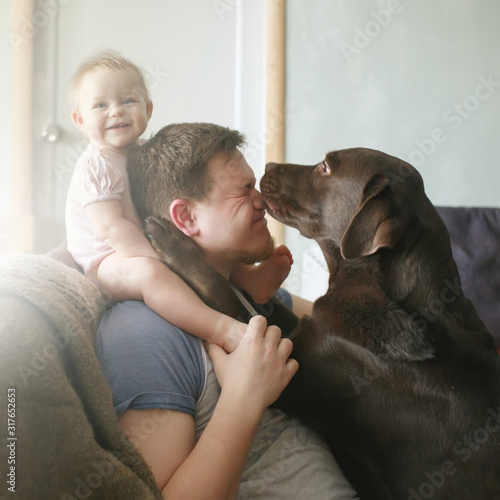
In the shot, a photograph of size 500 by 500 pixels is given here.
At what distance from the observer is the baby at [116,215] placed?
1.19m

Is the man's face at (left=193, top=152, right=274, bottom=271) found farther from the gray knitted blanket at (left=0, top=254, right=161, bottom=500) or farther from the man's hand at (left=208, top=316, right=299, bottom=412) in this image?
the gray knitted blanket at (left=0, top=254, right=161, bottom=500)

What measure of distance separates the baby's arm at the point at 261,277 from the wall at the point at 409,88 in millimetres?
1735

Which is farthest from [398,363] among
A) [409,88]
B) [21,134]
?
[409,88]

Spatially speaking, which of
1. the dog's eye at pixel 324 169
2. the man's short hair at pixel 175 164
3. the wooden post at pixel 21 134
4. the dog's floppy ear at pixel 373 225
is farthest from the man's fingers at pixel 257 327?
the wooden post at pixel 21 134

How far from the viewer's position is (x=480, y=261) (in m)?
2.61

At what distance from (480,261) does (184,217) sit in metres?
1.80

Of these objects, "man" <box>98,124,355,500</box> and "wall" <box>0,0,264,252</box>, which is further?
"wall" <box>0,0,264,252</box>

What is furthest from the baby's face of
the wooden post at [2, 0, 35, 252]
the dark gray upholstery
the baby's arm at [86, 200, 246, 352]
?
the dark gray upholstery

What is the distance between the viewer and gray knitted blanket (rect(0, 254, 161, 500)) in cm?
69

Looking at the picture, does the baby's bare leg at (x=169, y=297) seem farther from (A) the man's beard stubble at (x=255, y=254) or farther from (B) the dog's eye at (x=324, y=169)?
(B) the dog's eye at (x=324, y=169)

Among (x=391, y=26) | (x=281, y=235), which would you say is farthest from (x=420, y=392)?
(x=391, y=26)

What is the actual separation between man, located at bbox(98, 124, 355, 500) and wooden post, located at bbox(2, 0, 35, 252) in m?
1.19

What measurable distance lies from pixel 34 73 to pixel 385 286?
195cm

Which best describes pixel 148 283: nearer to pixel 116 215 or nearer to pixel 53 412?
pixel 116 215
